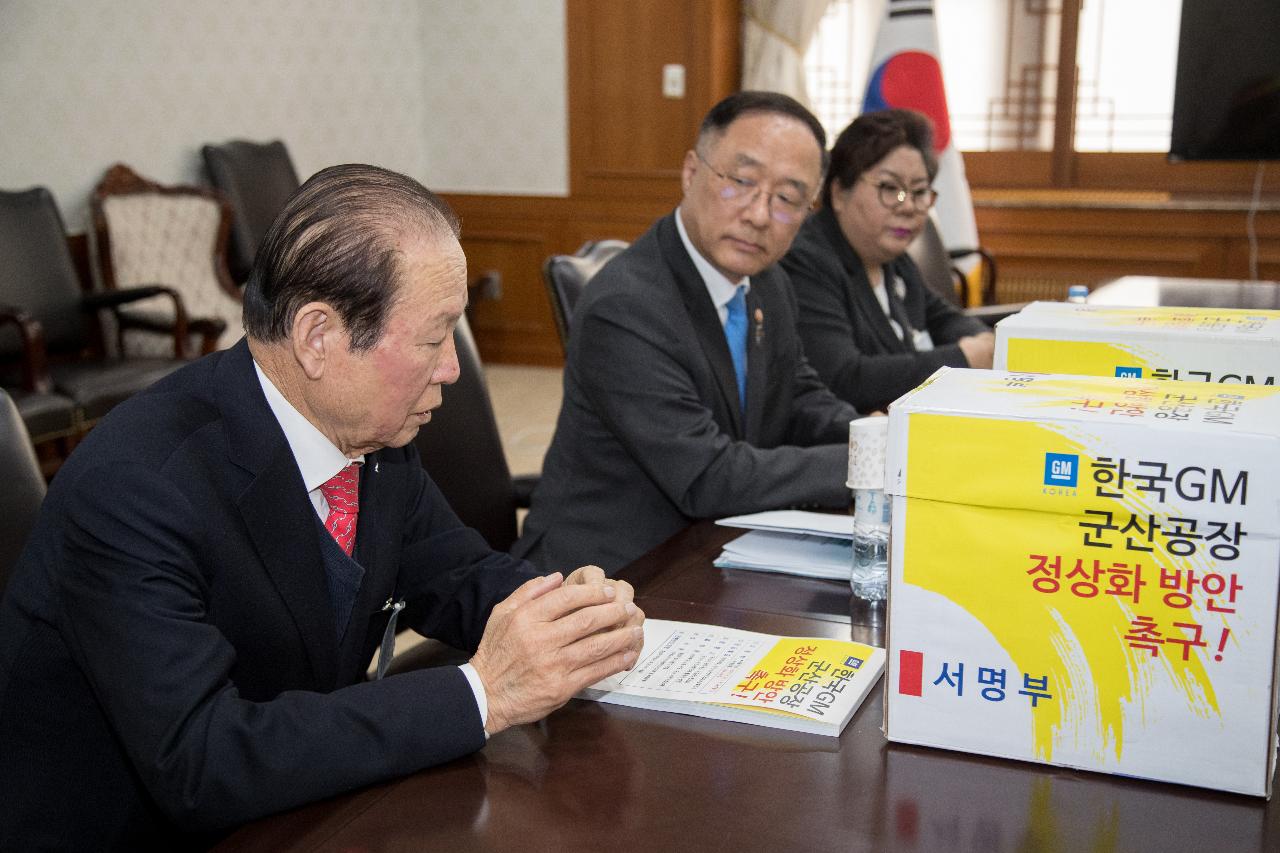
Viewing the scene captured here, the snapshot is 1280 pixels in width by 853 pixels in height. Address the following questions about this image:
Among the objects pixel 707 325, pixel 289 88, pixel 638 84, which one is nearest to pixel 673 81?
pixel 638 84

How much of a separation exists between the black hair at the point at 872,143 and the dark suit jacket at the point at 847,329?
0.10 m

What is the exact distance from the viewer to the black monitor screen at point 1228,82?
507cm

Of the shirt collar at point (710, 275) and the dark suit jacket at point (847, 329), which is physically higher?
the shirt collar at point (710, 275)

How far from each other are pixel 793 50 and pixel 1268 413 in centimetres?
537

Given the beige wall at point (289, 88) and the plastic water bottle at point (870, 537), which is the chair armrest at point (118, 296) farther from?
the plastic water bottle at point (870, 537)

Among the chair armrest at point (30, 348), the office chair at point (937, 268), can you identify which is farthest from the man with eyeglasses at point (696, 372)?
the chair armrest at point (30, 348)

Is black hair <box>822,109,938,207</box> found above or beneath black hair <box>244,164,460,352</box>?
above

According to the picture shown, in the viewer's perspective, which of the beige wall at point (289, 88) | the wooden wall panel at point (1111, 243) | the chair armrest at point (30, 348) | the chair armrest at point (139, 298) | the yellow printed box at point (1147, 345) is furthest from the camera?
the wooden wall panel at point (1111, 243)

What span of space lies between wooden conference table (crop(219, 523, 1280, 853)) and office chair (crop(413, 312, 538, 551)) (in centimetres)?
93

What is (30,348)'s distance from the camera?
3742mm

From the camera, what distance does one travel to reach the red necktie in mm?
1277

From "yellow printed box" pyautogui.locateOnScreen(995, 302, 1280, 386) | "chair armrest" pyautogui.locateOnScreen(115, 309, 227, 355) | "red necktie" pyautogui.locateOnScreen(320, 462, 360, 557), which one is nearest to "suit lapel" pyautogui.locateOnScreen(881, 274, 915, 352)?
"yellow printed box" pyautogui.locateOnScreen(995, 302, 1280, 386)

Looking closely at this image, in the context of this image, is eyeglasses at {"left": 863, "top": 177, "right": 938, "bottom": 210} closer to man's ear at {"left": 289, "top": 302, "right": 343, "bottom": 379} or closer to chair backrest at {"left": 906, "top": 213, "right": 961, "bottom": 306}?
chair backrest at {"left": 906, "top": 213, "right": 961, "bottom": 306}

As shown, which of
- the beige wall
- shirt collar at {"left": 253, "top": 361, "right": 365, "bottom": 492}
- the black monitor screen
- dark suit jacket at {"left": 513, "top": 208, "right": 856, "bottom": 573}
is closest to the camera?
shirt collar at {"left": 253, "top": 361, "right": 365, "bottom": 492}
